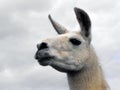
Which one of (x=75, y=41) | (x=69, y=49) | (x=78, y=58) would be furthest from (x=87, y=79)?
(x=75, y=41)

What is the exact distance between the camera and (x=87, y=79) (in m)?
10.4

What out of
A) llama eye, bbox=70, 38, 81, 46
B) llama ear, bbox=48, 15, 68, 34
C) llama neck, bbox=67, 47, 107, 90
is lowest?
llama neck, bbox=67, 47, 107, 90

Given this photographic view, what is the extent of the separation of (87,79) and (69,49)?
2.44 feet

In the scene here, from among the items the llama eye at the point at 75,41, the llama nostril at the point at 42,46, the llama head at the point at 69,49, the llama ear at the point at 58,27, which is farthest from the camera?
the llama ear at the point at 58,27

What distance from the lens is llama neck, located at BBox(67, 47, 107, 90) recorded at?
1032 cm

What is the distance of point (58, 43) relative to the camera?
10219 millimetres

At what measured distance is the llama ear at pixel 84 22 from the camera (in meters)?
10.9

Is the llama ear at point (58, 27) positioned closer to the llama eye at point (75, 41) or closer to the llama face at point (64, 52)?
the llama face at point (64, 52)

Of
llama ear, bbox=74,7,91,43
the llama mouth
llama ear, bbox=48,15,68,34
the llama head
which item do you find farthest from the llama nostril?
llama ear, bbox=48,15,68,34

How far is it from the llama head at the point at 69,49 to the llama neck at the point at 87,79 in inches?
6.9

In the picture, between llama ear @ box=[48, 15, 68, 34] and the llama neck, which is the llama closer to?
the llama neck

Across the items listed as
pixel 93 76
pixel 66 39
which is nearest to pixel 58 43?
pixel 66 39

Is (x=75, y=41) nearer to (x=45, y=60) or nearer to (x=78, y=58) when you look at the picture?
(x=78, y=58)

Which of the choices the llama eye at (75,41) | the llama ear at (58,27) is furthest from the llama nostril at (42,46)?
the llama ear at (58,27)
